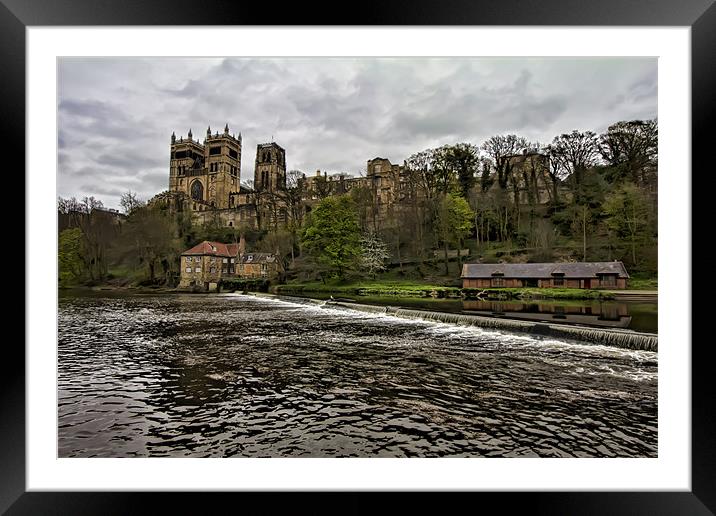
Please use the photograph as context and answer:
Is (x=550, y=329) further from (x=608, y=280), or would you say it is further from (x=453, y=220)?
(x=453, y=220)

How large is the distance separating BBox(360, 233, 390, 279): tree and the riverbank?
0.55 m

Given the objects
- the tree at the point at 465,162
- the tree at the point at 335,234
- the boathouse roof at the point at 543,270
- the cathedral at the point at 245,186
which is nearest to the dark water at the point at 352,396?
the boathouse roof at the point at 543,270

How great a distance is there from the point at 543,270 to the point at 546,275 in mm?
164

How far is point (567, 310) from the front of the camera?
7590 millimetres

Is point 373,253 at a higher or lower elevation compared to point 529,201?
lower

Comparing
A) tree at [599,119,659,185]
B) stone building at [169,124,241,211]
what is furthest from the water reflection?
stone building at [169,124,241,211]

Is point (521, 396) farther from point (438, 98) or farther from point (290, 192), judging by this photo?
point (290, 192)

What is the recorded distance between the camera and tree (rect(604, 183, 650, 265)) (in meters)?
6.89

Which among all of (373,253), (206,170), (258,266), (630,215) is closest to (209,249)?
(258,266)

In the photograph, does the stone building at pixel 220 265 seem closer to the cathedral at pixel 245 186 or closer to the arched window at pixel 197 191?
the cathedral at pixel 245 186

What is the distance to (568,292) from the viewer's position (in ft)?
Answer: 26.9
